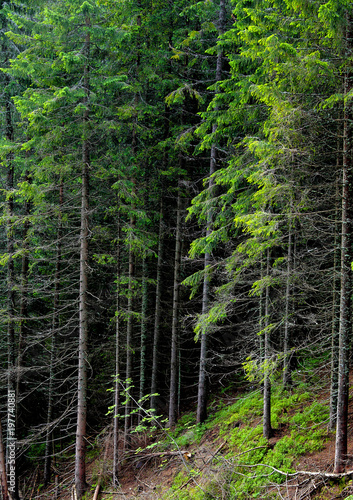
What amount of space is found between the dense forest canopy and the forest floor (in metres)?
0.57

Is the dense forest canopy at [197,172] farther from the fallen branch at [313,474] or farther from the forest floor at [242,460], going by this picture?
the forest floor at [242,460]

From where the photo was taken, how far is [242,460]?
788cm

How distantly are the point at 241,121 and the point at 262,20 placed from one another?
8.24ft

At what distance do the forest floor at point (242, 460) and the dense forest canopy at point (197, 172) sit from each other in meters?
0.57

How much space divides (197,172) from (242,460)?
36.6ft

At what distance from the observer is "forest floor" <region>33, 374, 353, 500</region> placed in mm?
6516

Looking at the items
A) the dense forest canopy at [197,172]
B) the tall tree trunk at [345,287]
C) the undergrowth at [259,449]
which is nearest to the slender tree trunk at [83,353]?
the dense forest canopy at [197,172]

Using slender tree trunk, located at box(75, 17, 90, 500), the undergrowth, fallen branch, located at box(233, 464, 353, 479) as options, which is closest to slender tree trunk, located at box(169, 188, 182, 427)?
the undergrowth

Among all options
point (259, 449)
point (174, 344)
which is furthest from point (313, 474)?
point (174, 344)

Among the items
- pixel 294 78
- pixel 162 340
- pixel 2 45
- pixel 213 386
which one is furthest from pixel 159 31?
pixel 213 386

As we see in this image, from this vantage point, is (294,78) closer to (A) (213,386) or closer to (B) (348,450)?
(B) (348,450)

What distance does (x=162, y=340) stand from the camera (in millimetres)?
16922

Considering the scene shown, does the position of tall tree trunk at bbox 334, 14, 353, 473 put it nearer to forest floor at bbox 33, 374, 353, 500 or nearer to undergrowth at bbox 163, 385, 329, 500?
forest floor at bbox 33, 374, 353, 500

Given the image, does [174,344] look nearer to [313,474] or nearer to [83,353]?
[83,353]
